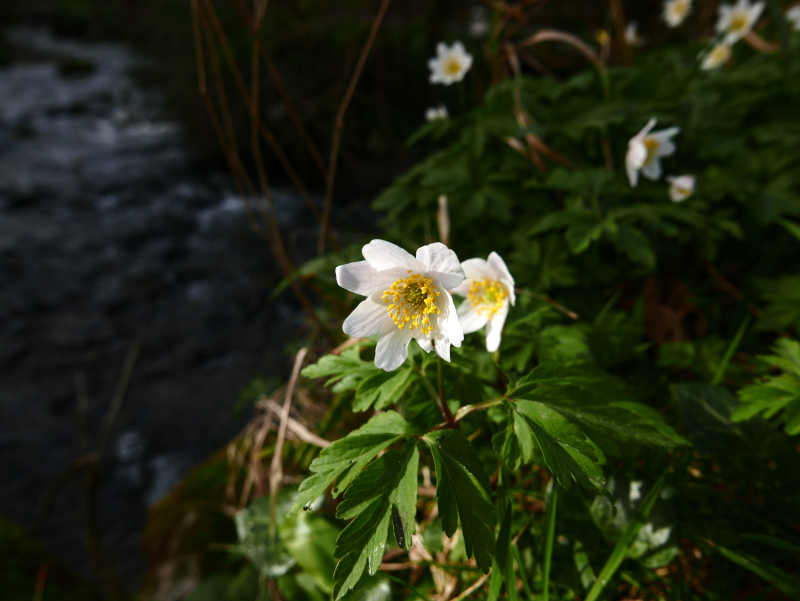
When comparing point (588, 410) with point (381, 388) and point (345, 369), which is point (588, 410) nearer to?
point (381, 388)

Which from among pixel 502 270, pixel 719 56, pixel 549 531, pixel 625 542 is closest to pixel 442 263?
pixel 502 270

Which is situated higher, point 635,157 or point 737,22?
point 737,22

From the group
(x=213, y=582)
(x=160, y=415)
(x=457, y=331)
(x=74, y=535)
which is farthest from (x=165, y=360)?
(x=457, y=331)

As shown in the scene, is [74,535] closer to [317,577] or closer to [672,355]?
[317,577]

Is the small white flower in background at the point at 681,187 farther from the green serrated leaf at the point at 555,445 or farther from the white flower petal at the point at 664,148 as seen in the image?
the green serrated leaf at the point at 555,445

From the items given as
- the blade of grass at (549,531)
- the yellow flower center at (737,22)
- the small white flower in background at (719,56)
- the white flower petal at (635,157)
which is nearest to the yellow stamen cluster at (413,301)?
the blade of grass at (549,531)
